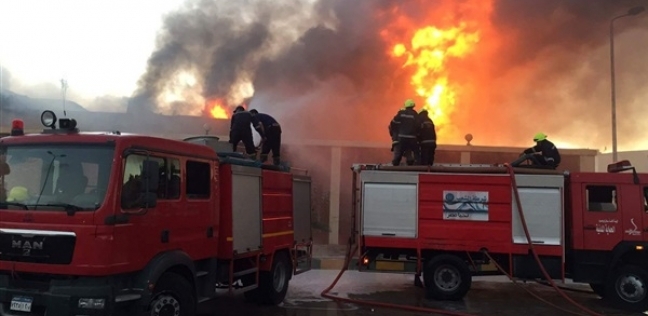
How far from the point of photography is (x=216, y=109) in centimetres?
2178

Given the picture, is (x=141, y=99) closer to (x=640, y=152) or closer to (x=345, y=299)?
(x=345, y=299)

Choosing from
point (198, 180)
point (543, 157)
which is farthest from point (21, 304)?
point (543, 157)

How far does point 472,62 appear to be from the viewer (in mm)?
19297

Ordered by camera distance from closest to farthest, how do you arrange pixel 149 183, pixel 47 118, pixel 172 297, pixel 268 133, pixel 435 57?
1. pixel 149 183
2. pixel 172 297
3. pixel 47 118
4. pixel 268 133
5. pixel 435 57

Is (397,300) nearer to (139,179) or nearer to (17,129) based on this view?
(139,179)

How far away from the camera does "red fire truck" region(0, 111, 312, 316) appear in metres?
4.79

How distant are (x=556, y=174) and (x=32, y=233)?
7868 millimetres

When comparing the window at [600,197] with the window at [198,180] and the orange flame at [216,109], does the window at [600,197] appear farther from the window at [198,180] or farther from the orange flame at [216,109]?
the orange flame at [216,109]

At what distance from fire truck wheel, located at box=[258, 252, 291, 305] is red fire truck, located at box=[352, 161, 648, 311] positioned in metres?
1.48

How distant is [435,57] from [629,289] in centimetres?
1229

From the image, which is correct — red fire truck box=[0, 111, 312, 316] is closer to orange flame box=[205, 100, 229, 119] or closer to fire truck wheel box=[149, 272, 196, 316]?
fire truck wheel box=[149, 272, 196, 316]

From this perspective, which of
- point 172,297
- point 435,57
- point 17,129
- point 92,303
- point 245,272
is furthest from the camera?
point 435,57

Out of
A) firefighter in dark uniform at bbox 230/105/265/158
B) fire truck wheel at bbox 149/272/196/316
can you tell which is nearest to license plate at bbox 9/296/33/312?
fire truck wheel at bbox 149/272/196/316

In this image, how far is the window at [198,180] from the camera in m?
6.05
